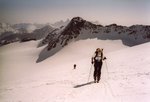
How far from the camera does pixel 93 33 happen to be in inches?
A: 156

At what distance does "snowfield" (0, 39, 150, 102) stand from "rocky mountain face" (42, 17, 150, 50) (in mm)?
54

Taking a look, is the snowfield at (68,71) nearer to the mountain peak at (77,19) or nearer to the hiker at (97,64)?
the hiker at (97,64)

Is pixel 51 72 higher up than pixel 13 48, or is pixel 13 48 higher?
pixel 13 48

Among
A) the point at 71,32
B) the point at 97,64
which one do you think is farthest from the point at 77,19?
the point at 97,64

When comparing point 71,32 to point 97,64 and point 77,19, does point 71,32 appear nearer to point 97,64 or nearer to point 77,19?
point 77,19

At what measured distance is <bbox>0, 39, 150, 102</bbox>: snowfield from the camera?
3.75m

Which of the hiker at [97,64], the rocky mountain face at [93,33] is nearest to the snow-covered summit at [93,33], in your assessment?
the rocky mountain face at [93,33]

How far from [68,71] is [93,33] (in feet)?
1.58

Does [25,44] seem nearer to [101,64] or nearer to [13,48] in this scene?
[13,48]

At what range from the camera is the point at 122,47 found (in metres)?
3.92

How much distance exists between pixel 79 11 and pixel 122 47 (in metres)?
0.59

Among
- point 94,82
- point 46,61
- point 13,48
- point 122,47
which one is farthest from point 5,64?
point 122,47

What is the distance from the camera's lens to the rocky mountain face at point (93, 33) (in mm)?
3895

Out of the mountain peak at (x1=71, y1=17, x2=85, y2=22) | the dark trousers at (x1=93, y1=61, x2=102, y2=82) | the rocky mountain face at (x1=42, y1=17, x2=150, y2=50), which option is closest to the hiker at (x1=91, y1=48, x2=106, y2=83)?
the dark trousers at (x1=93, y1=61, x2=102, y2=82)
